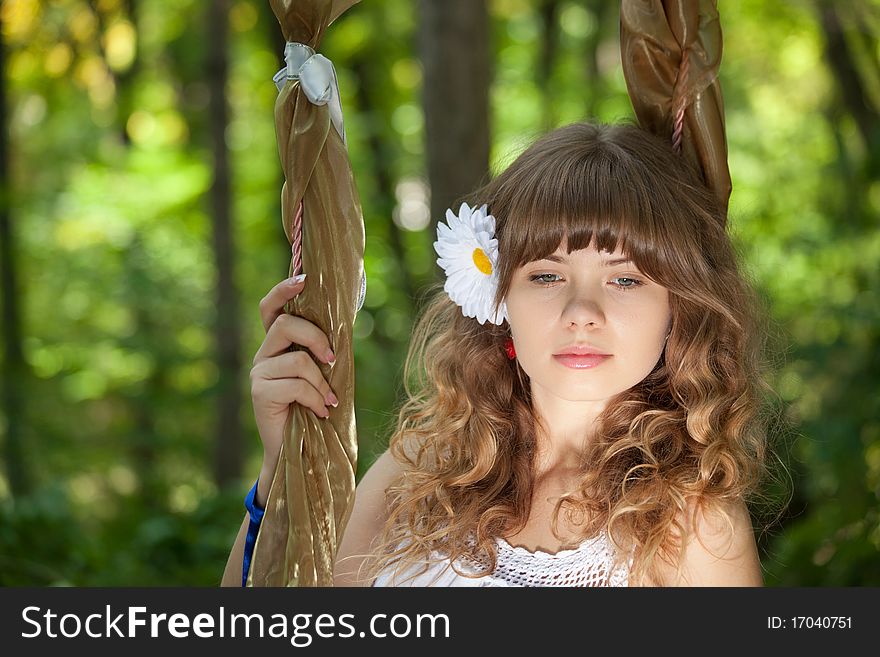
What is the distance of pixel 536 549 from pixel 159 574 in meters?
3.52

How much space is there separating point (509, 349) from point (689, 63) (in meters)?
0.70

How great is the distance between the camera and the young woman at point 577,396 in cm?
185

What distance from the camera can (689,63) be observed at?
2.03 metres

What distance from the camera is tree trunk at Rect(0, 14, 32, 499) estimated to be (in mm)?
7082

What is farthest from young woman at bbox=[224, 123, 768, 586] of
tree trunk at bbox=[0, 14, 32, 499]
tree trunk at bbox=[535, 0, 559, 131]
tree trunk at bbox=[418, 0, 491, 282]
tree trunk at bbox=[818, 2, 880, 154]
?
tree trunk at bbox=[535, 0, 559, 131]

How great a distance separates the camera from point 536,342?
1.89m

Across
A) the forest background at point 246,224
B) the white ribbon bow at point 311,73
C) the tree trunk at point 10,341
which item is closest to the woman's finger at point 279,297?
the white ribbon bow at point 311,73

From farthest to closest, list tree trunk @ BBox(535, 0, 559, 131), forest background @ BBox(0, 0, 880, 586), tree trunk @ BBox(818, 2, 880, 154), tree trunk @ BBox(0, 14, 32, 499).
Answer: tree trunk @ BBox(535, 0, 559, 131)
tree trunk @ BBox(0, 14, 32, 499)
tree trunk @ BBox(818, 2, 880, 154)
forest background @ BBox(0, 0, 880, 586)

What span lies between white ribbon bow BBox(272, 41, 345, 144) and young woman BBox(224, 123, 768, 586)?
1.03 ft

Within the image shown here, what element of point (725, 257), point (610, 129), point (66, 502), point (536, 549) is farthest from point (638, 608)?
point (66, 502)

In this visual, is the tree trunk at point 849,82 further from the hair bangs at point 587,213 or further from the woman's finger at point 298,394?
the woman's finger at point 298,394

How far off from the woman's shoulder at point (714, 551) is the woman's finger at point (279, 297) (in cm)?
83

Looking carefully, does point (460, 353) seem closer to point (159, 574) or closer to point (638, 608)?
point (638, 608)

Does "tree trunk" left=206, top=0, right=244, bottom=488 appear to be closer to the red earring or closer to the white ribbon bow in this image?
the red earring
